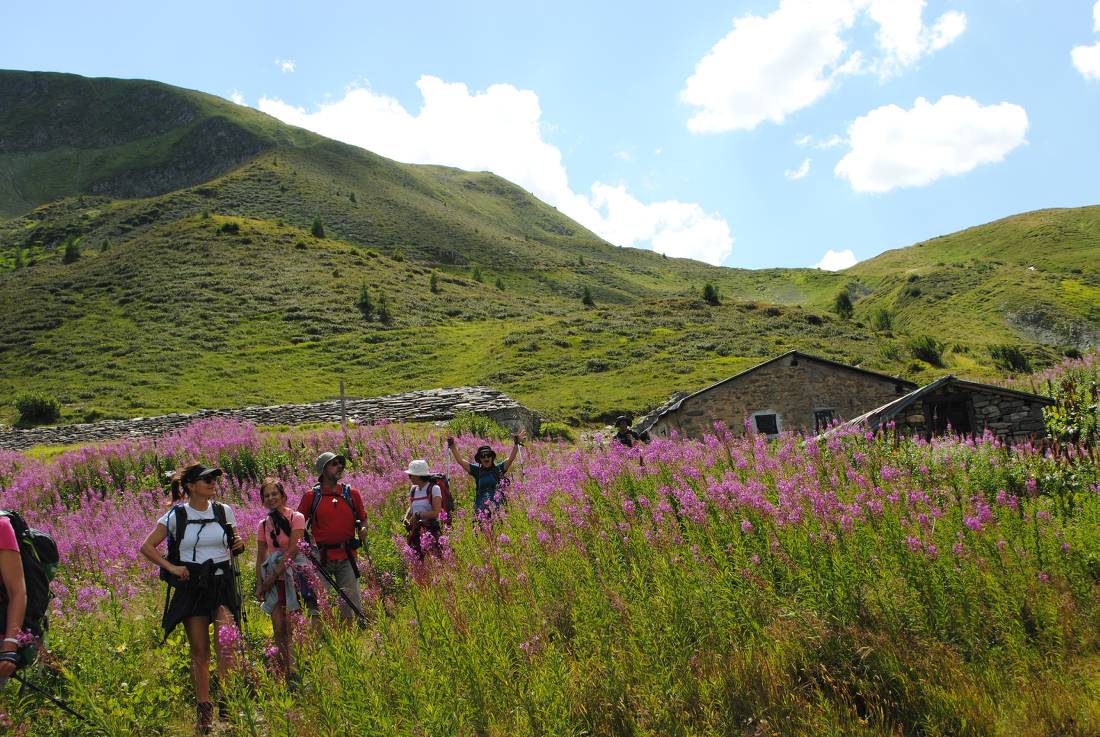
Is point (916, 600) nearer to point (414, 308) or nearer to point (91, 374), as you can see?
point (91, 374)

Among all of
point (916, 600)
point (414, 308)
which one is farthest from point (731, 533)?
point (414, 308)

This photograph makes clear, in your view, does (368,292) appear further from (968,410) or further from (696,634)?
(696,634)

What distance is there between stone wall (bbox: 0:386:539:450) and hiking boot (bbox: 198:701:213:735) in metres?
22.4

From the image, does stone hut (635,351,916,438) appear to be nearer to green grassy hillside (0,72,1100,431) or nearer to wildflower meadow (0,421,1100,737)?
green grassy hillside (0,72,1100,431)

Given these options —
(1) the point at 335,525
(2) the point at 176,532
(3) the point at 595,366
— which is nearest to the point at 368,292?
(3) the point at 595,366

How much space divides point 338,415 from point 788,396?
63.7 feet

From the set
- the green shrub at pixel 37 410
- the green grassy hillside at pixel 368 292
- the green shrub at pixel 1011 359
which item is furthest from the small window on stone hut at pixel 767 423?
the green shrub at pixel 1011 359

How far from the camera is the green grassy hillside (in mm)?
46594

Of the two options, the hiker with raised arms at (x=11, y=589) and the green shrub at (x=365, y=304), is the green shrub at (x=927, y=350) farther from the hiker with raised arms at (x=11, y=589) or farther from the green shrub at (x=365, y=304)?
the hiker with raised arms at (x=11, y=589)

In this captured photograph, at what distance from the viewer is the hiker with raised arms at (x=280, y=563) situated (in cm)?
590

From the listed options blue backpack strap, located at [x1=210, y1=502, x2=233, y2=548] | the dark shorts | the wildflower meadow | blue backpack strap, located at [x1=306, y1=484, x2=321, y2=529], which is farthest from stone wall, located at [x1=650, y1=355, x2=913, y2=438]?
the dark shorts

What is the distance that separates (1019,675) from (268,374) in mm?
48522

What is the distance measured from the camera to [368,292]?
221 feet

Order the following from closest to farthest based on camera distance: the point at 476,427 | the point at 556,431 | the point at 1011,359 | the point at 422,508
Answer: the point at 422,508 → the point at 476,427 → the point at 556,431 → the point at 1011,359
